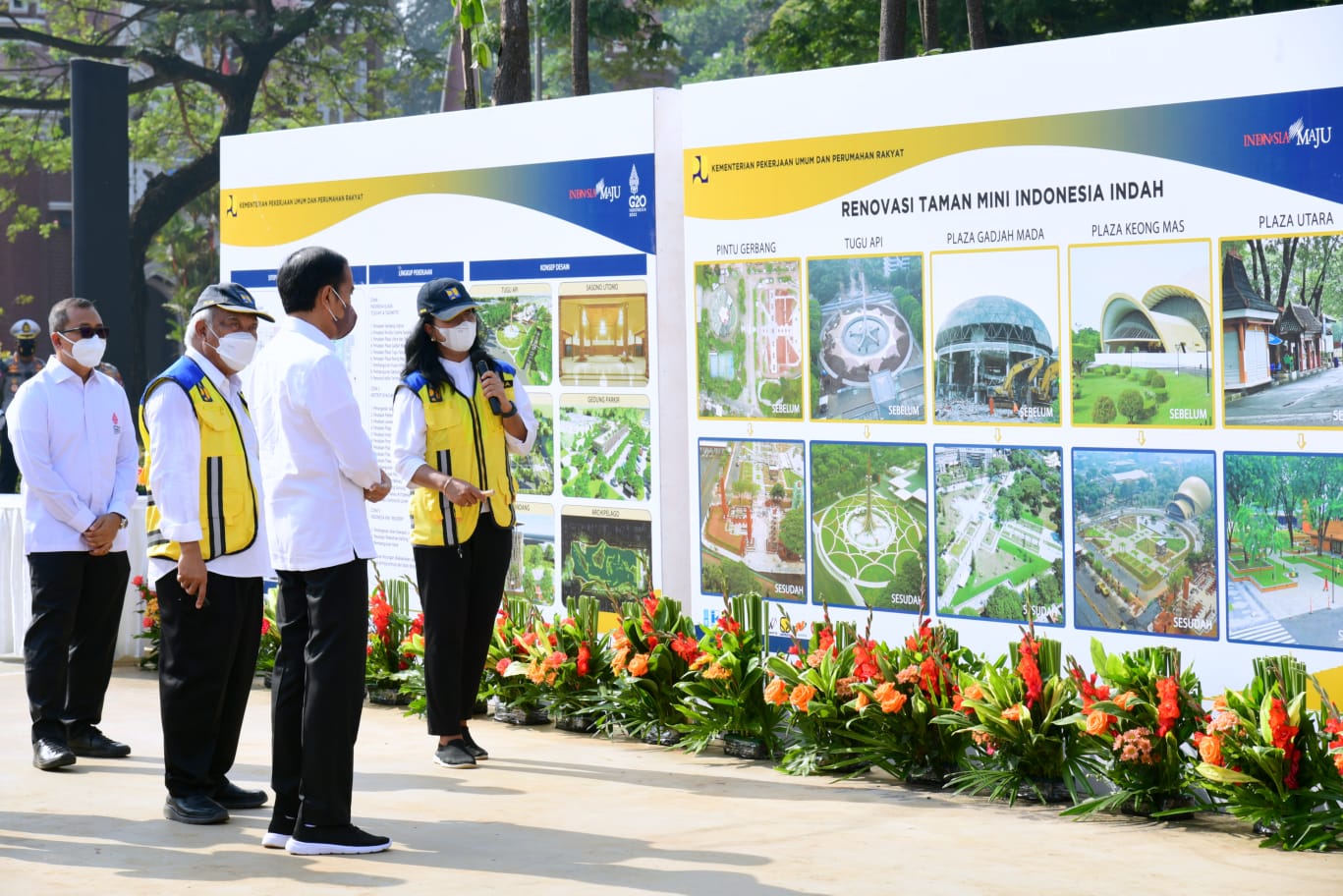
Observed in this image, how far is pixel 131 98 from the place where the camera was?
36812mm

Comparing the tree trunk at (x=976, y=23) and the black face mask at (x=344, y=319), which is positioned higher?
the tree trunk at (x=976, y=23)

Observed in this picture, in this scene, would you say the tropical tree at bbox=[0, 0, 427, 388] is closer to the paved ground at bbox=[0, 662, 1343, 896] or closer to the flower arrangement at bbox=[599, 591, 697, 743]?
the flower arrangement at bbox=[599, 591, 697, 743]

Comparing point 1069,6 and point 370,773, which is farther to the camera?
point 1069,6

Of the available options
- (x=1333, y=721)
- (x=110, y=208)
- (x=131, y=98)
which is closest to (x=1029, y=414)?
(x=1333, y=721)

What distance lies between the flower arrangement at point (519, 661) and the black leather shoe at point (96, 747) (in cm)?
172

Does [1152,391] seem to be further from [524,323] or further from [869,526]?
A: [524,323]

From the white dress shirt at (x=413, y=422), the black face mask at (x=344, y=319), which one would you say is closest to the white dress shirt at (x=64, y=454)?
the white dress shirt at (x=413, y=422)

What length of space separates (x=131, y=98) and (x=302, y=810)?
3380 centimetres

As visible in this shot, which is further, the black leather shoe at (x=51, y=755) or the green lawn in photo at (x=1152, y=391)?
the black leather shoe at (x=51, y=755)

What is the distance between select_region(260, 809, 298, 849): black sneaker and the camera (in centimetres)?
588

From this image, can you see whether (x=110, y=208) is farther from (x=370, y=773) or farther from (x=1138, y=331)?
(x=1138, y=331)

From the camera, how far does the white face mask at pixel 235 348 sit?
20.7ft

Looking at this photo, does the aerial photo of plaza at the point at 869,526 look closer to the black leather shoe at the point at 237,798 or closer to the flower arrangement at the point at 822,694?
the flower arrangement at the point at 822,694

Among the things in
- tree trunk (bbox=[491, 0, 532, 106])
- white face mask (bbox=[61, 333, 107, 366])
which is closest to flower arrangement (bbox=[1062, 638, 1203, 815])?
white face mask (bbox=[61, 333, 107, 366])
